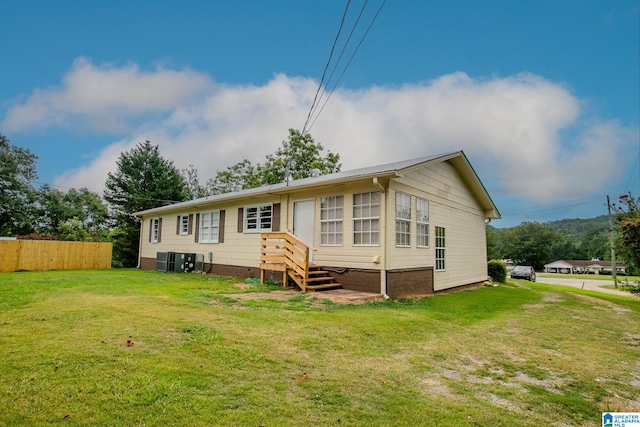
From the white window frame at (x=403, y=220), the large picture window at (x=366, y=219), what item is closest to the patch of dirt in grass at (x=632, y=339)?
the white window frame at (x=403, y=220)

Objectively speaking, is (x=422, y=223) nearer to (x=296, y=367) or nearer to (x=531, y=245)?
(x=296, y=367)

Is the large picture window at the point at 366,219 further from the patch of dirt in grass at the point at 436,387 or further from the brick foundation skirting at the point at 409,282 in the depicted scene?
the patch of dirt in grass at the point at 436,387

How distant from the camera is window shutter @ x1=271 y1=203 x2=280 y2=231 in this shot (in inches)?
476

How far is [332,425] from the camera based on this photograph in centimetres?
239

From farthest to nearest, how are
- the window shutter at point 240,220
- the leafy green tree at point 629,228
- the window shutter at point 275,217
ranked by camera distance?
the window shutter at point 240,220
the window shutter at point 275,217
the leafy green tree at point 629,228

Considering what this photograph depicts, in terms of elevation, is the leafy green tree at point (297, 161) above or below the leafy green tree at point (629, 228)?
above

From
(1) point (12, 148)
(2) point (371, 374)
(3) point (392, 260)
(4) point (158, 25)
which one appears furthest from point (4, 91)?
(2) point (371, 374)

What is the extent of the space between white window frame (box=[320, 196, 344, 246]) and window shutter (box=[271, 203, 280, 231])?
2085 mm

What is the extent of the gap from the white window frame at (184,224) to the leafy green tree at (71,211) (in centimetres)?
→ 1423

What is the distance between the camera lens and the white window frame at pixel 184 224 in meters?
16.8

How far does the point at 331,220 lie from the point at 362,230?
3.87 ft

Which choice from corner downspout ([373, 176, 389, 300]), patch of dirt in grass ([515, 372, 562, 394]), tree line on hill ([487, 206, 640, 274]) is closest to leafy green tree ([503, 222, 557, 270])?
tree line on hill ([487, 206, 640, 274])

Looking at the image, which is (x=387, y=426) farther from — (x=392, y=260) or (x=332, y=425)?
(x=392, y=260)

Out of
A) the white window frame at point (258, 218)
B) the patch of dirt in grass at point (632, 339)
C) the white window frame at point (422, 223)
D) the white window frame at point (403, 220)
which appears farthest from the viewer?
the white window frame at point (258, 218)
